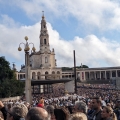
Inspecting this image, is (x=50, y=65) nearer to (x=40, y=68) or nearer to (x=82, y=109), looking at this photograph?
(x=40, y=68)

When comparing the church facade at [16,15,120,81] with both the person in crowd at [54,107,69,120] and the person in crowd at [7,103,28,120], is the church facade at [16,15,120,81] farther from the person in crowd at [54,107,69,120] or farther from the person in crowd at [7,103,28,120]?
the person in crowd at [7,103,28,120]

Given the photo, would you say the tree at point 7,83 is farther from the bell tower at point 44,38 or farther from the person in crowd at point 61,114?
the bell tower at point 44,38

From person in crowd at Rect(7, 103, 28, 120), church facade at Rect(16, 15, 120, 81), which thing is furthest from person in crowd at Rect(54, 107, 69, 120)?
church facade at Rect(16, 15, 120, 81)

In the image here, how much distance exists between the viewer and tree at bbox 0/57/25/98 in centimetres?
5400

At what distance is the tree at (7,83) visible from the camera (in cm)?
5400

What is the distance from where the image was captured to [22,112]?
477cm

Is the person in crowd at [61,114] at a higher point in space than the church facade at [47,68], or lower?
lower

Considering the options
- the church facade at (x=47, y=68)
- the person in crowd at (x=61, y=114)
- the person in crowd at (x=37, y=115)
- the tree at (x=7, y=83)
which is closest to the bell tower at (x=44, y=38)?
the church facade at (x=47, y=68)

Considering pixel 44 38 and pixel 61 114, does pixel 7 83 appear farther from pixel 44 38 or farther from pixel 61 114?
pixel 44 38

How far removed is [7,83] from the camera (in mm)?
55281

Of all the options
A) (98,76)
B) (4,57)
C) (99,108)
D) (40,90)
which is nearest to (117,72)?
(98,76)

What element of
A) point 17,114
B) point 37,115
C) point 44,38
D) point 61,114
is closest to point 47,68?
point 44,38

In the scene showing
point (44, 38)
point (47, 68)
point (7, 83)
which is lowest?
point (7, 83)

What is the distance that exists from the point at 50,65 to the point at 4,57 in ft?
182
